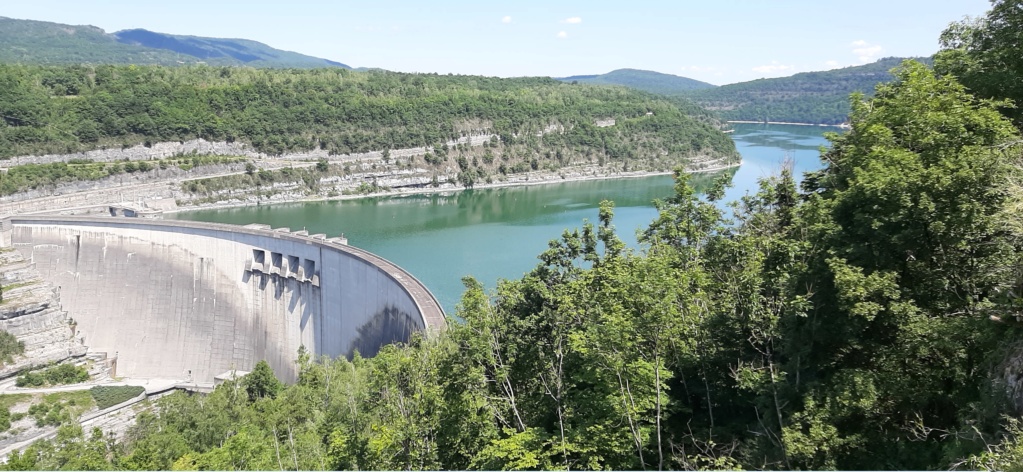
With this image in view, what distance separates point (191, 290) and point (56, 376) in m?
5.16

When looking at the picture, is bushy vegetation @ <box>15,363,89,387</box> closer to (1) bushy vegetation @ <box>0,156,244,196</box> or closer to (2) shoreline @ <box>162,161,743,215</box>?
(1) bushy vegetation @ <box>0,156,244,196</box>

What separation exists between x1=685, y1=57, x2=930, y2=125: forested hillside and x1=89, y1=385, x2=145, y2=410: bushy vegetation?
131 m

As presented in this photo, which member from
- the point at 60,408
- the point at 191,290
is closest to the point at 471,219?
the point at 191,290

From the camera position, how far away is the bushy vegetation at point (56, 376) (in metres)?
20.8

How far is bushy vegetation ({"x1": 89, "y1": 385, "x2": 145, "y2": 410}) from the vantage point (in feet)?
65.4

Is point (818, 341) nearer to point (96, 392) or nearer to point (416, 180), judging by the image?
point (96, 392)

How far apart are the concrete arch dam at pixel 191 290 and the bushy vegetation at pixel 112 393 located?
2.88 meters

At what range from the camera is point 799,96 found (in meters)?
156

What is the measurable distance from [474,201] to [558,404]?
50.7 metres

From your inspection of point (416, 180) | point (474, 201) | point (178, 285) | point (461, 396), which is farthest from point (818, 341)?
point (416, 180)

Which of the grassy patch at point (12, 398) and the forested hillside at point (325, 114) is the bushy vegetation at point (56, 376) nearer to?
the grassy patch at point (12, 398)

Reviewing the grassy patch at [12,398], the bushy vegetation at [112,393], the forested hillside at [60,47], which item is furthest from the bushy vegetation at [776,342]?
the forested hillside at [60,47]

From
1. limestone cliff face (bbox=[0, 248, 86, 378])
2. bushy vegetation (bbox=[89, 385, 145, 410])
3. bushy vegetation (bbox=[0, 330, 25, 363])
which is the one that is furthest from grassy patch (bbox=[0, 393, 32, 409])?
bushy vegetation (bbox=[0, 330, 25, 363])

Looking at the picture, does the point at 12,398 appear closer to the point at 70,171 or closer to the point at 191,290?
the point at 191,290
